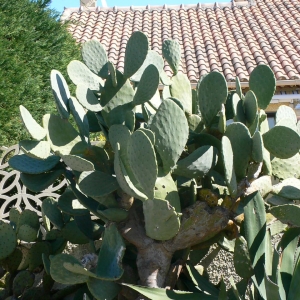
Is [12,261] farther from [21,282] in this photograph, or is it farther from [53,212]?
[53,212]

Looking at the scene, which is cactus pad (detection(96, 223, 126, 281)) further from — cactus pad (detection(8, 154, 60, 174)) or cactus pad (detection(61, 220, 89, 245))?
cactus pad (detection(61, 220, 89, 245))

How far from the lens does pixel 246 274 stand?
227 centimetres

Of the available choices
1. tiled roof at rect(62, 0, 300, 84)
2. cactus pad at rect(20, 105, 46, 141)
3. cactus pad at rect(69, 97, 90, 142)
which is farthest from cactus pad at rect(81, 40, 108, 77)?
tiled roof at rect(62, 0, 300, 84)

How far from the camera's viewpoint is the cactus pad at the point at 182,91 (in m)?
2.65

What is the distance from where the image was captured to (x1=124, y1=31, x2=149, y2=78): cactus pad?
243cm

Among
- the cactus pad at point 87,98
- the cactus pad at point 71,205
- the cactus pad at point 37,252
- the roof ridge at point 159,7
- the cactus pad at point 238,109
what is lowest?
the roof ridge at point 159,7

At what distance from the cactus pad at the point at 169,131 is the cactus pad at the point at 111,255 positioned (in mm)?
382

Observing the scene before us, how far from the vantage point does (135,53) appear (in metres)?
2.47

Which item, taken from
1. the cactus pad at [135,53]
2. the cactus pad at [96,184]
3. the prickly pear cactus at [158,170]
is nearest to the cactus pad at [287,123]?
the prickly pear cactus at [158,170]

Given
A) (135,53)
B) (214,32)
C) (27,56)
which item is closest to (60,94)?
(135,53)

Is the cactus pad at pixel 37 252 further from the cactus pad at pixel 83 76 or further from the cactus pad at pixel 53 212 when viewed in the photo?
the cactus pad at pixel 83 76

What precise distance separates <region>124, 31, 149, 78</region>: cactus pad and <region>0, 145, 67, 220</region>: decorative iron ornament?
1691 millimetres

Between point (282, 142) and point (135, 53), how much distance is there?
77cm

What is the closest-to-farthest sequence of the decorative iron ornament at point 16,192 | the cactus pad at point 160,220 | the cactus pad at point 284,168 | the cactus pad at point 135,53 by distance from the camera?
1. the cactus pad at point 160,220
2. the cactus pad at point 135,53
3. the cactus pad at point 284,168
4. the decorative iron ornament at point 16,192
